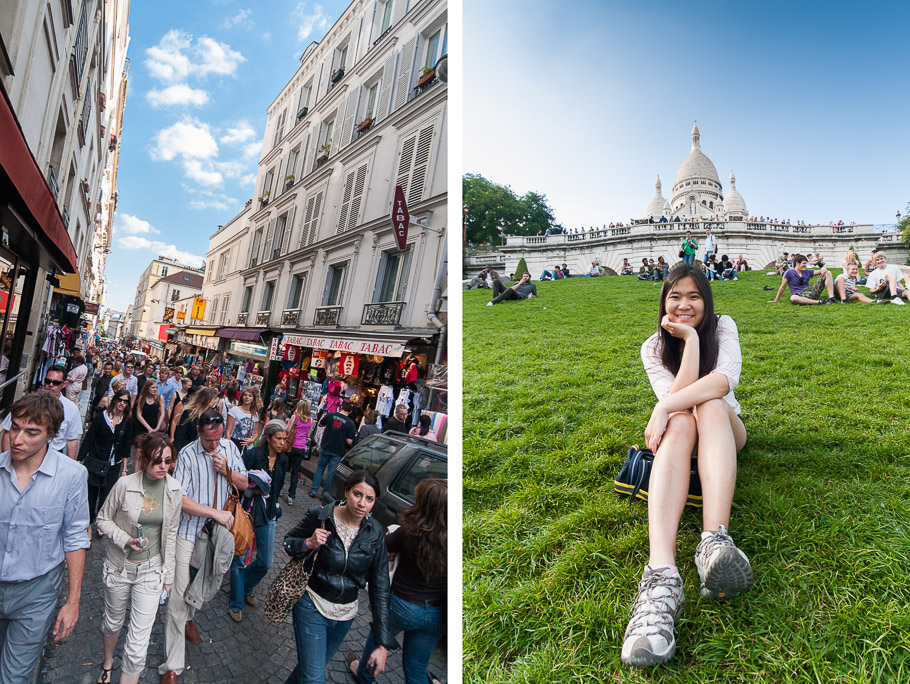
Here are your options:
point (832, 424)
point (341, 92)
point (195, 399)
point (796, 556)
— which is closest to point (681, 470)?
point (796, 556)

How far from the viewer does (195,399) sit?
2988 mm

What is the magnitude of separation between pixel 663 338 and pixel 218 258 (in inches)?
127

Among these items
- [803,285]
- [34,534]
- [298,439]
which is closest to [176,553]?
[34,534]

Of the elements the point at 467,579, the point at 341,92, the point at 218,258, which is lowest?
the point at 467,579

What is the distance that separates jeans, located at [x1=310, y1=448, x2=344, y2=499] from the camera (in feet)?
14.3

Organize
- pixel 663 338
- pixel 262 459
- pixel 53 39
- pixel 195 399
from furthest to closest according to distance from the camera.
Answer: pixel 53 39, pixel 195 399, pixel 262 459, pixel 663 338

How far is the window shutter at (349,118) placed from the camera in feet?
11.0

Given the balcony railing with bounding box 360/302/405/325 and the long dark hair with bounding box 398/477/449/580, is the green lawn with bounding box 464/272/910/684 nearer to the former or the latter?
the long dark hair with bounding box 398/477/449/580

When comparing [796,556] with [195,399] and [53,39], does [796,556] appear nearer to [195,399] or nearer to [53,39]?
[195,399]

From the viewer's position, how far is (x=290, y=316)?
10.1 ft

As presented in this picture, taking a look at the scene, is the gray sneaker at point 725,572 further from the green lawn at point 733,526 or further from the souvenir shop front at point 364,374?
the souvenir shop front at point 364,374

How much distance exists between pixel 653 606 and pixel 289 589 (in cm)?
113

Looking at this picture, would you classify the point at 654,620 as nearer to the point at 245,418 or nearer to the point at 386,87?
the point at 245,418

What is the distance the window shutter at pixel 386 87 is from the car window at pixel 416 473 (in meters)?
1.96
